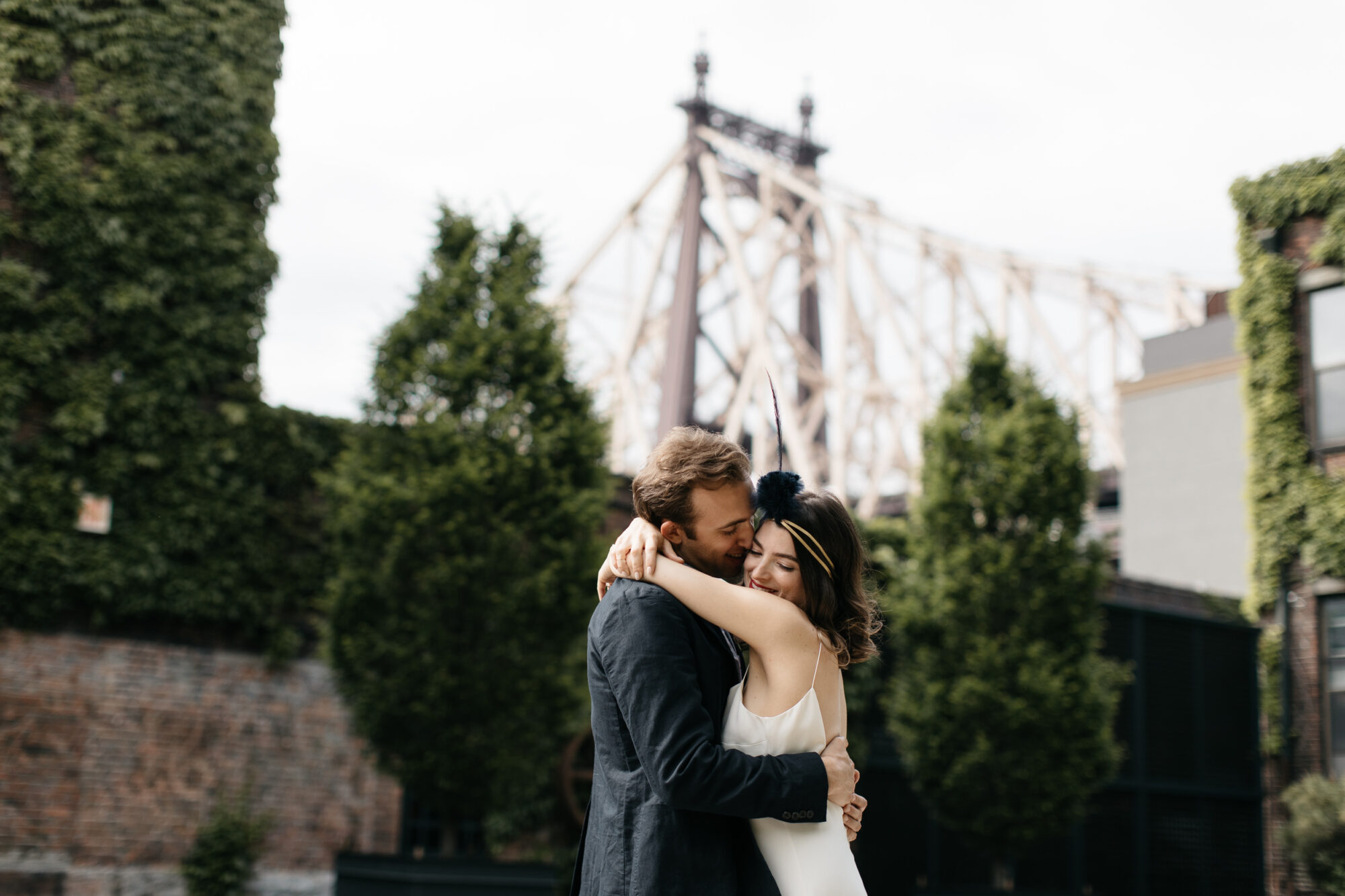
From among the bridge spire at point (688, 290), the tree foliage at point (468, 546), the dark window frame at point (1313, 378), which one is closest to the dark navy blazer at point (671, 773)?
the tree foliage at point (468, 546)

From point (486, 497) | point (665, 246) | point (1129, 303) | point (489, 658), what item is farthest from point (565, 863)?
point (1129, 303)

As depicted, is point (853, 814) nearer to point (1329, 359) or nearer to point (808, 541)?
point (808, 541)

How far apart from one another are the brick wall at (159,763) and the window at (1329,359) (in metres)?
11.0

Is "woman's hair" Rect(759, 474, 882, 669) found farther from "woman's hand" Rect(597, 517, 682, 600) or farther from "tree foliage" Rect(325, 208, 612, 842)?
"tree foliage" Rect(325, 208, 612, 842)

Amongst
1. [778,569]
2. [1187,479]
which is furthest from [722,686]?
[1187,479]

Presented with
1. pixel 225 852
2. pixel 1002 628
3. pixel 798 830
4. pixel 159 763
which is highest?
pixel 1002 628

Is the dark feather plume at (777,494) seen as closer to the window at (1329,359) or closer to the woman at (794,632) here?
the woman at (794,632)

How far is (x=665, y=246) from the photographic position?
3878 centimetres

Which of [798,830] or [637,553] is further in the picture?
Result: [637,553]

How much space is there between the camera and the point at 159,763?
9578mm

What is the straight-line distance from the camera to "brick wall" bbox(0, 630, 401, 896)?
29.9 ft

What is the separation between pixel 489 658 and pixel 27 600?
3432 mm

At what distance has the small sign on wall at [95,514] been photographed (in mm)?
9602

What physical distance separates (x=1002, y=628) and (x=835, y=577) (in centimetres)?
967
